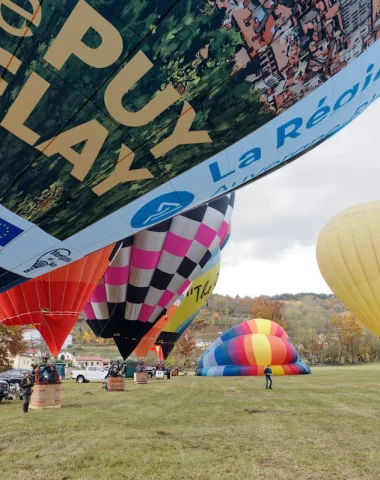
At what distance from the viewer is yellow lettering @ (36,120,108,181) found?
17.5 feet

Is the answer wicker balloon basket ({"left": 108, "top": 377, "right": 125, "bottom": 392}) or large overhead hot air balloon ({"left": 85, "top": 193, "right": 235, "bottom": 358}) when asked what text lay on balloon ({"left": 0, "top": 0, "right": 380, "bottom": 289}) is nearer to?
large overhead hot air balloon ({"left": 85, "top": 193, "right": 235, "bottom": 358})

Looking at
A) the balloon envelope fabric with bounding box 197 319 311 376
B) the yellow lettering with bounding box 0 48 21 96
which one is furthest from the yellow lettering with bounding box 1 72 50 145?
the balloon envelope fabric with bounding box 197 319 311 376

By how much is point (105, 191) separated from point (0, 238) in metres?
1.59

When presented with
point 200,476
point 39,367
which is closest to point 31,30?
point 200,476

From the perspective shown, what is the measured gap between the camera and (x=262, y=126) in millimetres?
Result: 6047

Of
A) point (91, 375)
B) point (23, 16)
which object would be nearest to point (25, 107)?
point (23, 16)

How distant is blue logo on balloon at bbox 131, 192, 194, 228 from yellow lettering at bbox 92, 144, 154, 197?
65cm

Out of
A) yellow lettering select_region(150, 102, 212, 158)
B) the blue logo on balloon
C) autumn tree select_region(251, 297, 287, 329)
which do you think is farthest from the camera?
autumn tree select_region(251, 297, 287, 329)

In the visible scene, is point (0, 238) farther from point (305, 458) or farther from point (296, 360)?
point (296, 360)

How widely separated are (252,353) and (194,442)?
66.3 ft

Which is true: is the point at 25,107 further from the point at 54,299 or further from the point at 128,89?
the point at 54,299

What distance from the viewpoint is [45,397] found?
37.6ft

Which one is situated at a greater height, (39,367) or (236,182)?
(236,182)

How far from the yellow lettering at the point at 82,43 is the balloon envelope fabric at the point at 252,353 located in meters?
23.4
